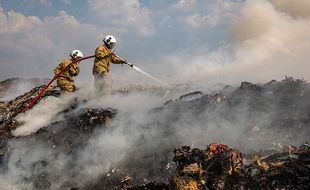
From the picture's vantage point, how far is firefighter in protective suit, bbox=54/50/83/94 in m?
16.9

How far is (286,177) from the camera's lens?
24.6 feet

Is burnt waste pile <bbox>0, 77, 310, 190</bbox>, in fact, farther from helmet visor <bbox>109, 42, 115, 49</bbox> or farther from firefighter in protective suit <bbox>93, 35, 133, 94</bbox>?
helmet visor <bbox>109, 42, 115, 49</bbox>

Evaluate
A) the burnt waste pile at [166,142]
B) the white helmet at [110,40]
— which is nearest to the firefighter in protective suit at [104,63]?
the white helmet at [110,40]

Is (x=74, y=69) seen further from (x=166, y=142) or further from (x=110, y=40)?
(x=166, y=142)

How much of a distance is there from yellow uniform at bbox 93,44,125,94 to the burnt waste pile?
Answer: 65.0 inches

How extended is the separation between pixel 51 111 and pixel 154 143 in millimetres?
5870

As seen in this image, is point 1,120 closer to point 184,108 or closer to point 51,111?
point 51,111

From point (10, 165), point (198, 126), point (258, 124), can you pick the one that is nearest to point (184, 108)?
point (198, 126)

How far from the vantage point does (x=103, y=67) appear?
54.3 feet

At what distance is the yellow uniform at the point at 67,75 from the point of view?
667 inches

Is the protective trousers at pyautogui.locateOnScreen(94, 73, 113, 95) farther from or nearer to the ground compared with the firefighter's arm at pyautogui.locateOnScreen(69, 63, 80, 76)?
nearer to the ground

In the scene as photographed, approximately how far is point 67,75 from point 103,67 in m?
1.62

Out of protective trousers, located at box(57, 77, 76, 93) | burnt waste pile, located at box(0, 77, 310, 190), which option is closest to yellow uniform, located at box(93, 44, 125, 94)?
protective trousers, located at box(57, 77, 76, 93)

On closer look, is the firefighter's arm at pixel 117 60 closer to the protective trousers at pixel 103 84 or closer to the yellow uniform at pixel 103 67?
the yellow uniform at pixel 103 67
